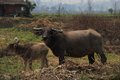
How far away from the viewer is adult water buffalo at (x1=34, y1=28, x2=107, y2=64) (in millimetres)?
14328

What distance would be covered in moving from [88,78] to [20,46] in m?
4.39

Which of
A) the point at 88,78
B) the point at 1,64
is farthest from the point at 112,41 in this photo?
the point at 88,78

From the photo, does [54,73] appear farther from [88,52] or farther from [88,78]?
[88,52]

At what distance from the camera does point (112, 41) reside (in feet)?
78.1

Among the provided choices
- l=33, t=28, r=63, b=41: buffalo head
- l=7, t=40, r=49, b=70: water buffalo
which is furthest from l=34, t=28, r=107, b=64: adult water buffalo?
l=7, t=40, r=49, b=70: water buffalo

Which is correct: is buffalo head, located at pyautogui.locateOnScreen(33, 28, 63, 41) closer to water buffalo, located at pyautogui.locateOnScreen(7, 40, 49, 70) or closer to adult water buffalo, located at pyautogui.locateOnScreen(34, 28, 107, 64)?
adult water buffalo, located at pyautogui.locateOnScreen(34, 28, 107, 64)

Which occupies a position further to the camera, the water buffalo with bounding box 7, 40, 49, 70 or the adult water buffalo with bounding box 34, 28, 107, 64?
the adult water buffalo with bounding box 34, 28, 107, 64

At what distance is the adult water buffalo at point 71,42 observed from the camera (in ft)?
47.0

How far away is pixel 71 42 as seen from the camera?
14633 mm

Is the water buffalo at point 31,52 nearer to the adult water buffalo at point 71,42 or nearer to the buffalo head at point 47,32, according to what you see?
the buffalo head at point 47,32

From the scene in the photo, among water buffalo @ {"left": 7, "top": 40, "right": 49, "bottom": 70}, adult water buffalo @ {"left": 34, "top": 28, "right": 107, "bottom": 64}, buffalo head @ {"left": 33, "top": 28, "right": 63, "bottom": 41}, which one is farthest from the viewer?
adult water buffalo @ {"left": 34, "top": 28, "right": 107, "bottom": 64}

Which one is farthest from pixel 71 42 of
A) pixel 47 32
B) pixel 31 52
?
pixel 31 52

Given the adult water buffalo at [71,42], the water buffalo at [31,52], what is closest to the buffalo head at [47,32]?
the adult water buffalo at [71,42]

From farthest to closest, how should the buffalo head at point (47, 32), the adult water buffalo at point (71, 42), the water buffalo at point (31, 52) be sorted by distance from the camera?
the adult water buffalo at point (71, 42) < the buffalo head at point (47, 32) < the water buffalo at point (31, 52)
